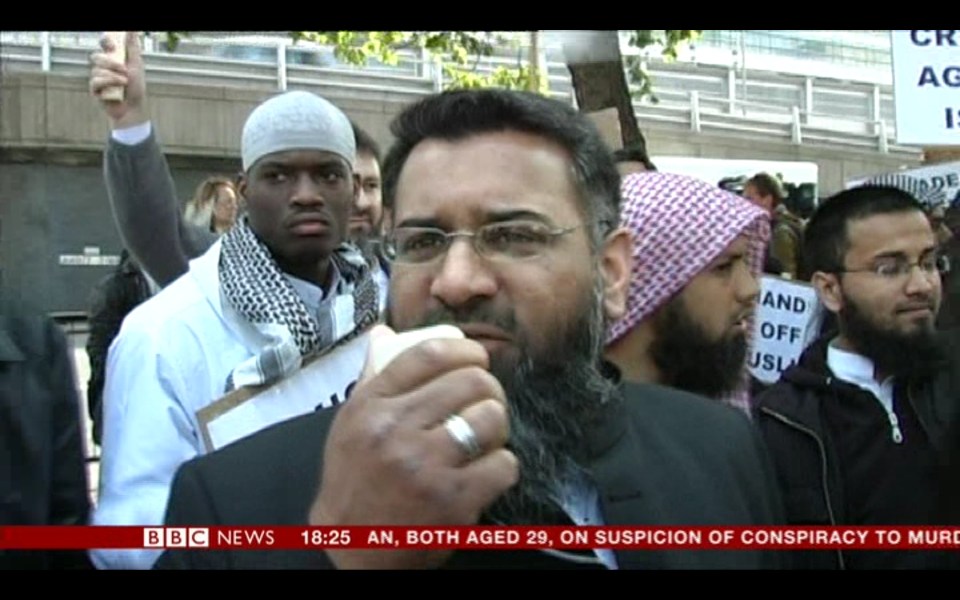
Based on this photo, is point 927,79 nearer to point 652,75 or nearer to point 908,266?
point 908,266

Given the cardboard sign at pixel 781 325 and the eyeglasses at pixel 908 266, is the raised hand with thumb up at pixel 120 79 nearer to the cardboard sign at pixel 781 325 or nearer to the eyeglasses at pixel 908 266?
the cardboard sign at pixel 781 325

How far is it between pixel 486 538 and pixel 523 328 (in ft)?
0.99

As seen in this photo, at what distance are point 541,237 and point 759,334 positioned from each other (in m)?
0.70

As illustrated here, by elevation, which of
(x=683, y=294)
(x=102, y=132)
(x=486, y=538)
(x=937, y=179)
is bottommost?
(x=486, y=538)

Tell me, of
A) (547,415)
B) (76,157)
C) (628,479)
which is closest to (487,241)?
(547,415)

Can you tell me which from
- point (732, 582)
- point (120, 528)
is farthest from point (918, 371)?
point (120, 528)

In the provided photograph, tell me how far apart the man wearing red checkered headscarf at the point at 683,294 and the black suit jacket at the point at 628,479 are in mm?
164

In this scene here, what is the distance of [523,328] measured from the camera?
1844 mm

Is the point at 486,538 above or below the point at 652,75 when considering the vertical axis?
below

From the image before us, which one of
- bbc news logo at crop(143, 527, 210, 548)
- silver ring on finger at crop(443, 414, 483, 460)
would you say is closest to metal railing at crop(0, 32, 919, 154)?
bbc news logo at crop(143, 527, 210, 548)

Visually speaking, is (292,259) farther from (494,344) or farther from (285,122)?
(494,344)

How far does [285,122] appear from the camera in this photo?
7.52 ft

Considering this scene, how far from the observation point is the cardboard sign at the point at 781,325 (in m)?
2.43

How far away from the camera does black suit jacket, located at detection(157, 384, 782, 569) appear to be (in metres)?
1.78
